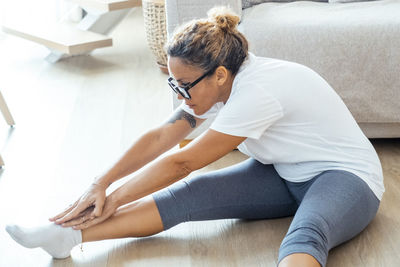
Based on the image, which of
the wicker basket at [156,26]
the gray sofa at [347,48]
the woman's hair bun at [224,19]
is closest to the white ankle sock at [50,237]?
the woman's hair bun at [224,19]

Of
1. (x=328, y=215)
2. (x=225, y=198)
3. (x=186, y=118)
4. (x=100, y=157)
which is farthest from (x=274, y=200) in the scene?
(x=100, y=157)

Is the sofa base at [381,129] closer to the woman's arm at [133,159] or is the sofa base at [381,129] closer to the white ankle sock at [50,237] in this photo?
the woman's arm at [133,159]

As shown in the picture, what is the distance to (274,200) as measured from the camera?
1.75 m

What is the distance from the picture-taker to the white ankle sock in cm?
162

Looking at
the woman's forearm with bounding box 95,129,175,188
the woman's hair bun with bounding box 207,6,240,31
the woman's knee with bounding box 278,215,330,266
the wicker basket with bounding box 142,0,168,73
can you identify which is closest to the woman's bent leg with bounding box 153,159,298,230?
the woman's forearm with bounding box 95,129,175,188

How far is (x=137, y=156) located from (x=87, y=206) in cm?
22

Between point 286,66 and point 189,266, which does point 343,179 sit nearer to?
point 286,66

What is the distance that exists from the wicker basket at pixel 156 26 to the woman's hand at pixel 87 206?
5.10ft

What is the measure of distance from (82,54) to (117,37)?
0.38 metres

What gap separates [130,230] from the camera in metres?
1.70

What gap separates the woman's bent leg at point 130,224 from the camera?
1.68 m

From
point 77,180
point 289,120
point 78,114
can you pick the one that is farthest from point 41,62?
point 289,120

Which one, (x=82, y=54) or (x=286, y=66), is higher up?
(x=286, y=66)

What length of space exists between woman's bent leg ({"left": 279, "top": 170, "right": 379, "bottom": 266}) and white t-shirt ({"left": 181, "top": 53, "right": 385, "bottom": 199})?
0.14 ft
